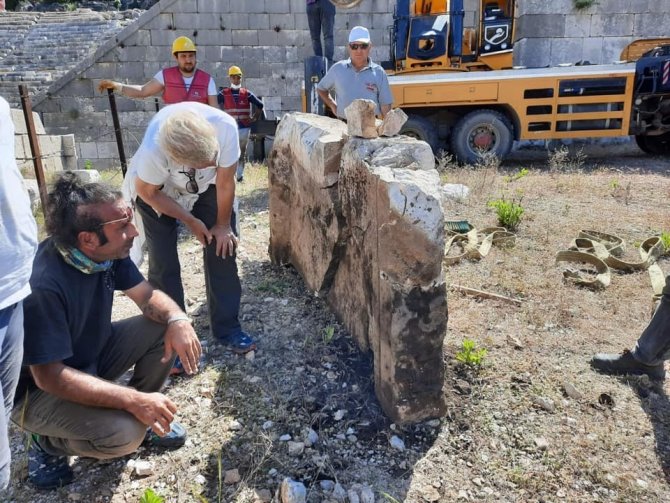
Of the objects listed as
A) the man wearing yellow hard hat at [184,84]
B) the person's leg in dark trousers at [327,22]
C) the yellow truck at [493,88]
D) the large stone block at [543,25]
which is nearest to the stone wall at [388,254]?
the man wearing yellow hard hat at [184,84]

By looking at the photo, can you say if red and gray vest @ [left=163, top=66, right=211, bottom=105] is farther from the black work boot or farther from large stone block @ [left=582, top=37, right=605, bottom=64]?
large stone block @ [left=582, top=37, right=605, bottom=64]

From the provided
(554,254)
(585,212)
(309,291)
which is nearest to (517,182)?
(585,212)

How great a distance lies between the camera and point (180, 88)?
14.7 feet

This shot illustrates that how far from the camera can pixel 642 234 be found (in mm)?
4785

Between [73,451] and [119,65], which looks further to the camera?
[119,65]

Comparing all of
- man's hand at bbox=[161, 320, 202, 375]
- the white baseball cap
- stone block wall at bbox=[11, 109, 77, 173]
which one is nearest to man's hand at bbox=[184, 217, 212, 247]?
man's hand at bbox=[161, 320, 202, 375]

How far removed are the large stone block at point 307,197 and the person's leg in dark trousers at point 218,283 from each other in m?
0.54

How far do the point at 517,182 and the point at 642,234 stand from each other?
2.09 metres

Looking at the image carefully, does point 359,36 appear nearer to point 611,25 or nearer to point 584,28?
point 584,28

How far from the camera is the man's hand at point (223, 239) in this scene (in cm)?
287

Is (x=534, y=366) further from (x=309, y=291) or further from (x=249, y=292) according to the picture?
(x=249, y=292)

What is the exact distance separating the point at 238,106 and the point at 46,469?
633cm

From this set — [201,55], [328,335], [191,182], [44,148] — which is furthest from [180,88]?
[201,55]

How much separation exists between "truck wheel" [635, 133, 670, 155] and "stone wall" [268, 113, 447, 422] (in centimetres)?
816
